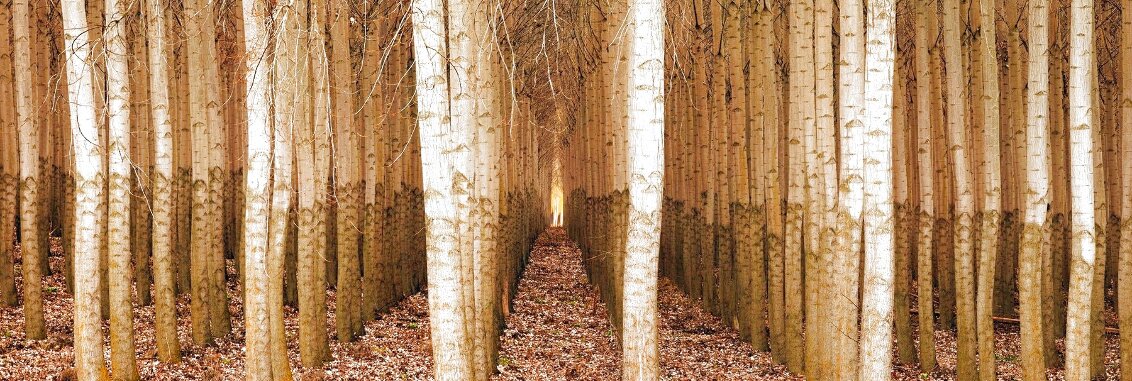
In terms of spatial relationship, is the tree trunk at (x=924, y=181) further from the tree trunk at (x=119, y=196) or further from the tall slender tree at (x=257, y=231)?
the tree trunk at (x=119, y=196)

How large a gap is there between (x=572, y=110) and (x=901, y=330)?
70.8 ft

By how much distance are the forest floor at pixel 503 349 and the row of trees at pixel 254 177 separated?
0.32 metres

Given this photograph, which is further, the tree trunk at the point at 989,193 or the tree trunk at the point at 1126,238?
the tree trunk at the point at 1126,238

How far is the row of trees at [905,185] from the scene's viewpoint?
592 centimetres

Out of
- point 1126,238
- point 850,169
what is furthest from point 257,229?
point 1126,238

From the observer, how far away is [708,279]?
44.4 feet

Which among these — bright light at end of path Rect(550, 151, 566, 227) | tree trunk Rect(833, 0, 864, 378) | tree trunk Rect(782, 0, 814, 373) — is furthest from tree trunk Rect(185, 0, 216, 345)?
bright light at end of path Rect(550, 151, 566, 227)

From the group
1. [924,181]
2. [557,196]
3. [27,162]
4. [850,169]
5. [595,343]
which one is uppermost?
[27,162]

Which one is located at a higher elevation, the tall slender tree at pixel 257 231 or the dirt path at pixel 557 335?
the tall slender tree at pixel 257 231

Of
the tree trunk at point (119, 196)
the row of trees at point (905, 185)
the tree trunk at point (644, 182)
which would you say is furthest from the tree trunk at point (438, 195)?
the tree trunk at point (119, 196)

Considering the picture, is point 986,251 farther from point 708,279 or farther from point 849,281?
point 708,279

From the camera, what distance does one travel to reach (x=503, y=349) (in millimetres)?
10750

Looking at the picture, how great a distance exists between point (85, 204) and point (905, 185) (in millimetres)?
8450

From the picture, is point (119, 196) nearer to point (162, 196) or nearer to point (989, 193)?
point (162, 196)
